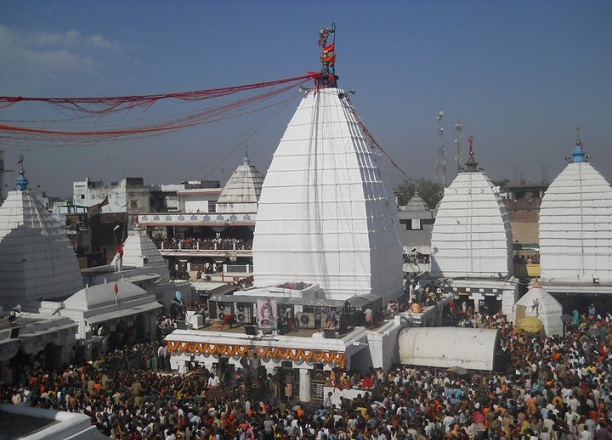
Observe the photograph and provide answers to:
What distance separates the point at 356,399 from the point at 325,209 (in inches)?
405

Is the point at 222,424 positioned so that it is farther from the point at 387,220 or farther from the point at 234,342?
the point at 387,220

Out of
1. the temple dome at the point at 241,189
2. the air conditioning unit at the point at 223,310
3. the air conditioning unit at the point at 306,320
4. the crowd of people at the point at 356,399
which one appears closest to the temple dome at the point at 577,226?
the crowd of people at the point at 356,399

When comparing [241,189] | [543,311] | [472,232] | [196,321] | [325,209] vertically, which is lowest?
[543,311]

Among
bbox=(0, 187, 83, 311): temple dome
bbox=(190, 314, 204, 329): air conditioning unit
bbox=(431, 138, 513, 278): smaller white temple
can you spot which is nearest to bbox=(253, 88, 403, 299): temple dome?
bbox=(190, 314, 204, 329): air conditioning unit

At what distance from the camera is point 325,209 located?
2625cm

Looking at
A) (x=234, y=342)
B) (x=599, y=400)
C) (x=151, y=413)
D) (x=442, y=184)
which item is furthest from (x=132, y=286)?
(x=442, y=184)

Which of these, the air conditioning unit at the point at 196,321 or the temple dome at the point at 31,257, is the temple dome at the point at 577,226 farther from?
the temple dome at the point at 31,257

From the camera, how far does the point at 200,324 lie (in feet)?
78.0

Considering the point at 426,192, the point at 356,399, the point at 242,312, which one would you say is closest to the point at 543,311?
the point at 242,312

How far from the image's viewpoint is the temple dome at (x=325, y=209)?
1024 inches

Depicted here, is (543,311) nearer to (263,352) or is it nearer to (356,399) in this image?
(263,352)

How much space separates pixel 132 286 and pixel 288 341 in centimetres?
1021

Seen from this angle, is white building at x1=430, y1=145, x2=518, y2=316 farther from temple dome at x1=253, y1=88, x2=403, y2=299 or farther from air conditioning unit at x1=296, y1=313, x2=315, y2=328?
air conditioning unit at x1=296, y1=313, x2=315, y2=328

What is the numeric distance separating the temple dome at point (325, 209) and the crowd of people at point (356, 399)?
5459 millimetres
